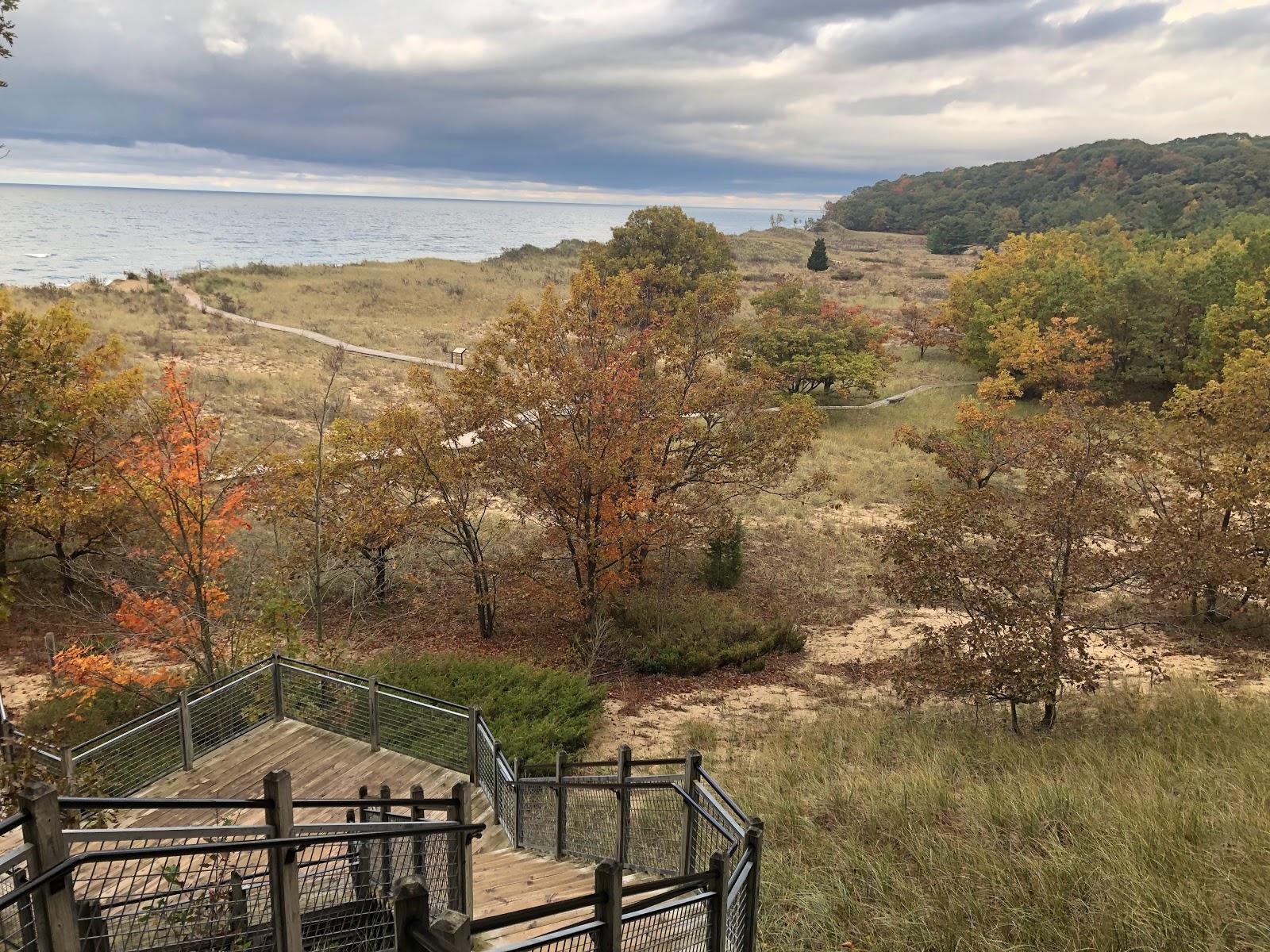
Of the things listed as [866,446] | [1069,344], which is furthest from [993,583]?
[1069,344]

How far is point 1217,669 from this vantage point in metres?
14.4

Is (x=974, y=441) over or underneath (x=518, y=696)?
over

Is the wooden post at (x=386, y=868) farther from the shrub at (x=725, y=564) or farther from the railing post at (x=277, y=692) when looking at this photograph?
the shrub at (x=725, y=564)

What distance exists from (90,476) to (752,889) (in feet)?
59.6

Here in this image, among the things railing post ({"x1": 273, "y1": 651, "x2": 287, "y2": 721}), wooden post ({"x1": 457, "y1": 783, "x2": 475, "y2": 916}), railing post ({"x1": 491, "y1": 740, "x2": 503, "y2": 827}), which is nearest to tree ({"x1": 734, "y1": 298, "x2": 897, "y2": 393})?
railing post ({"x1": 273, "y1": 651, "x2": 287, "y2": 721})

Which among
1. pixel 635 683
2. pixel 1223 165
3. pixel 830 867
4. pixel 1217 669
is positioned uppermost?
pixel 1223 165

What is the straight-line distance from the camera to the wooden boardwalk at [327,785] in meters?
7.65

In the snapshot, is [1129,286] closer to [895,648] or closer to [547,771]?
[895,648]

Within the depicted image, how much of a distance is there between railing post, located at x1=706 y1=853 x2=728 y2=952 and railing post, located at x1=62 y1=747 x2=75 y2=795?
7078mm

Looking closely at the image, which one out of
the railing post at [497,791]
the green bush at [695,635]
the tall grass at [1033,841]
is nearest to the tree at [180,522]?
the railing post at [497,791]

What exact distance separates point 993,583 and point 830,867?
6.18 metres

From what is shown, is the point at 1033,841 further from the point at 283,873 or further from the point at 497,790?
the point at 283,873

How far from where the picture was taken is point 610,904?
3.51 meters

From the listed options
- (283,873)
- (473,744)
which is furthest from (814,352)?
(283,873)
